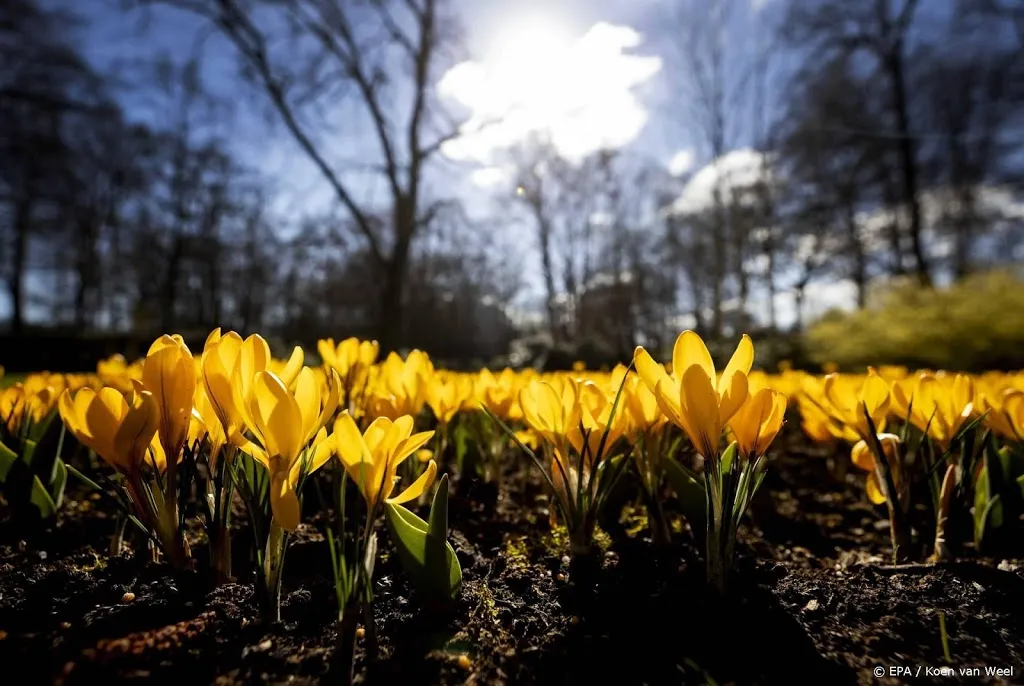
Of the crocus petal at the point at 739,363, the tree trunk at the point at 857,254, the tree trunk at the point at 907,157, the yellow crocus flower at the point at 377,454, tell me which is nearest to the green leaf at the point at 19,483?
the yellow crocus flower at the point at 377,454

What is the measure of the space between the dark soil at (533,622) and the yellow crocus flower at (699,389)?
30 cm

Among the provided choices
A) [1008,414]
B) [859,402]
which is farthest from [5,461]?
[1008,414]

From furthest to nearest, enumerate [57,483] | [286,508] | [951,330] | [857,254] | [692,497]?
[857,254]
[951,330]
[57,483]
[692,497]
[286,508]

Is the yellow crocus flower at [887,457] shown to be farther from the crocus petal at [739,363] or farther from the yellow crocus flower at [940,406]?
the crocus petal at [739,363]

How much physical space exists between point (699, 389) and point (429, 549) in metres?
0.49

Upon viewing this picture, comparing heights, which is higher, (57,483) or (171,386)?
(171,386)

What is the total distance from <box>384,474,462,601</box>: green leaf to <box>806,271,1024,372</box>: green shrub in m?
8.06

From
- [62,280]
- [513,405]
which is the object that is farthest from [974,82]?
[62,280]

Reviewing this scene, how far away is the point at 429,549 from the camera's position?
79cm

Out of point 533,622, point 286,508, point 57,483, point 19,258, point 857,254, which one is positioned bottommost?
point 533,622

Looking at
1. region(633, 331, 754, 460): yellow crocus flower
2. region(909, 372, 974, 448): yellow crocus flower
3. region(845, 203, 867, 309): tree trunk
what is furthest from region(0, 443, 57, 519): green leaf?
region(845, 203, 867, 309): tree trunk

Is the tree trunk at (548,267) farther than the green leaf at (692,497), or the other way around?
the tree trunk at (548,267)

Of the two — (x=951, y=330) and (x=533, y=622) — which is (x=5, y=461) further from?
(x=951, y=330)

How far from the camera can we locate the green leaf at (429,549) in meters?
0.78
